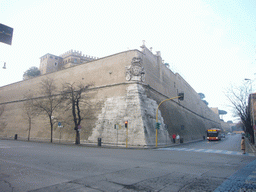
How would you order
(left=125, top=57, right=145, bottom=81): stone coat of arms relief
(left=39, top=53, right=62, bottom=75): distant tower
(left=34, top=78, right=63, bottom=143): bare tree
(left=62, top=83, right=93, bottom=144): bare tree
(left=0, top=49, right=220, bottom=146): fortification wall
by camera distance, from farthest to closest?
(left=39, top=53, right=62, bottom=75): distant tower → (left=34, top=78, right=63, bottom=143): bare tree → (left=125, top=57, right=145, bottom=81): stone coat of arms relief → (left=62, top=83, right=93, bottom=144): bare tree → (left=0, top=49, right=220, bottom=146): fortification wall

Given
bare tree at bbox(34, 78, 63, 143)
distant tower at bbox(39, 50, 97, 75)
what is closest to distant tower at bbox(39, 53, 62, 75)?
distant tower at bbox(39, 50, 97, 75)

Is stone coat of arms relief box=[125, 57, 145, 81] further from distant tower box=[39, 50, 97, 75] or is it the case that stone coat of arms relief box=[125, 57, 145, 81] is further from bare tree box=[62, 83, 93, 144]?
distant tower box=[39, 50, 97, 75]

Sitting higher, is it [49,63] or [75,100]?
[49,63]

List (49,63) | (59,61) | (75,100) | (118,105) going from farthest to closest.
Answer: (59,61) < (49,63) < (75,100) < (118,105)

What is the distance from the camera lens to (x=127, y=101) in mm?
22734

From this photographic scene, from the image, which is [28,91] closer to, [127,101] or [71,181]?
[127,101]

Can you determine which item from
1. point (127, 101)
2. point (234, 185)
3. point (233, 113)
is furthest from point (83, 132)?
point (233, 113)

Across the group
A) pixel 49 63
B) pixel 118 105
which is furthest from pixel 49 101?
pixel 49 63

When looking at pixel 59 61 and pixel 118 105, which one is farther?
pixel 59 61

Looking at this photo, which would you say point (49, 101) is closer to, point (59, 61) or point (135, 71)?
point (135, 71)

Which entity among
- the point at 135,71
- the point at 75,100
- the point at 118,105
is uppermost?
the point at 135,71

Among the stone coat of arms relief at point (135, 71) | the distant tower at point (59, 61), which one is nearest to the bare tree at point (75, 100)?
the stone coat of arms relief at point (135, 71)

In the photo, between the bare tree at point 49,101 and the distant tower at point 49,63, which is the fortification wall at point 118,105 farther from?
the distant tower at point 49,63

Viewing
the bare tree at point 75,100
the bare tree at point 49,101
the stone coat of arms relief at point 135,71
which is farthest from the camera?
the bare tree at point 49,101
